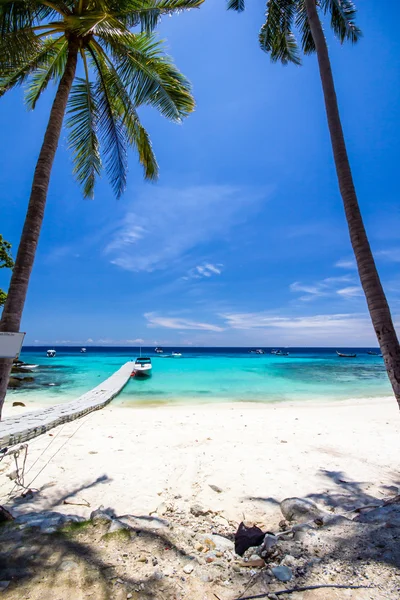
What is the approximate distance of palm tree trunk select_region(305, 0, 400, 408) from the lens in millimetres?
3936

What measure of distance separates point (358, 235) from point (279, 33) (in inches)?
298

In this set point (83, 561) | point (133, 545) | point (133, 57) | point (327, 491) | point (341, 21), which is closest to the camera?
point (83, 561)

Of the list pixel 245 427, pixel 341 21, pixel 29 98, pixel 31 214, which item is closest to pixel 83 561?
pixel 31 214

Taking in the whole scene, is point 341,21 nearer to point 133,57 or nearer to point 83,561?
point 133,57

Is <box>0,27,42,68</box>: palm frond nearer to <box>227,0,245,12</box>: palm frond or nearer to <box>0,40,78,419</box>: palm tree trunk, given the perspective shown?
<box>0,40,78,419</box>: palm tree trunk

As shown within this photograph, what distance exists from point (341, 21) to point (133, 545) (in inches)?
449

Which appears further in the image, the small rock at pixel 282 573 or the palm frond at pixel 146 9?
the palm frond at pixel 146 9

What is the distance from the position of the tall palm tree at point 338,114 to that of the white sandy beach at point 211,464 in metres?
2.59

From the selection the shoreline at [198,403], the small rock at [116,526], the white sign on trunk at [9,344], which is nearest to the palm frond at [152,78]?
the white sign on trunk at [9,344]

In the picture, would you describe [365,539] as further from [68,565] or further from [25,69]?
[25,69]

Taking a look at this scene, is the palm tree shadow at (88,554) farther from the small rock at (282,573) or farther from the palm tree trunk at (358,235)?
the palm tree trunk at (358,235)

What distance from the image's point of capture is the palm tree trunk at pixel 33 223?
3949 millimetres

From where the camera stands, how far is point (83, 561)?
268cm

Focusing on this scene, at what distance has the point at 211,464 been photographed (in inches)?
236
